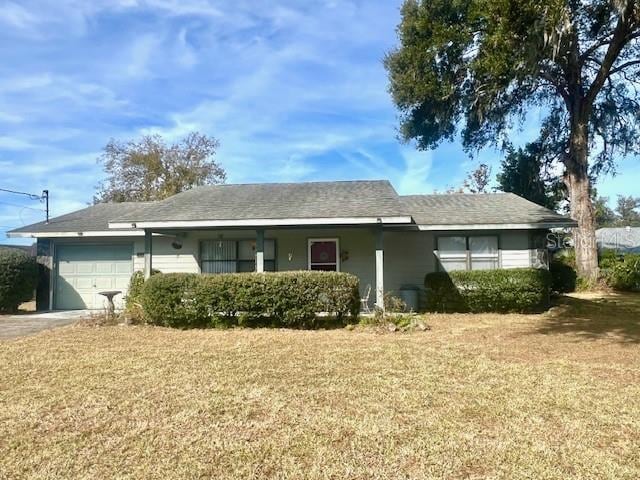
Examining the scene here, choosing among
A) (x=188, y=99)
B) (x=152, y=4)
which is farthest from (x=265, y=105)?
(x=152, y=4)

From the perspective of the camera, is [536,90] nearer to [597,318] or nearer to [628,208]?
[597,318]

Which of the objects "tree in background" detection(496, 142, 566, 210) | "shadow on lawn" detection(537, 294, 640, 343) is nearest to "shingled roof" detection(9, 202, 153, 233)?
"shadow on lawn" detection(537, 294, 640, 343)

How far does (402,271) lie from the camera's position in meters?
14.7

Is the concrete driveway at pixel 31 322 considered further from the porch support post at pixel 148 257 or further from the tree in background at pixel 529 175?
the tree in background at pixel 529 175

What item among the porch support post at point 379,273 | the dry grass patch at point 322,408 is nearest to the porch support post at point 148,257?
the dry grass patch at point 322,408

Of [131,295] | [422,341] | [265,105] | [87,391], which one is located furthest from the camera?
[265,105]

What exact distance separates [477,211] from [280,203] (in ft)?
21.1

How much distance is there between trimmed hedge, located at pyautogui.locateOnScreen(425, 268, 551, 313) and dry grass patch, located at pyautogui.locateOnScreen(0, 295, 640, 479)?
3.63 metres

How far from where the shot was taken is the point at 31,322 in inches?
478

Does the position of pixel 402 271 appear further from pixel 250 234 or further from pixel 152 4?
pixel 152 4

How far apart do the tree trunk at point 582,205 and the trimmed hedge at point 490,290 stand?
8.59m

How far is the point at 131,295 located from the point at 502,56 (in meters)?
11.2

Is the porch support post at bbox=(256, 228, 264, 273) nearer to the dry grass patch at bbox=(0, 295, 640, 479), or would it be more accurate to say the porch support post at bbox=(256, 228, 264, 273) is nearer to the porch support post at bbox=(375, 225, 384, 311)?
the porch support post at bbox=(375, 225, 384, 311)

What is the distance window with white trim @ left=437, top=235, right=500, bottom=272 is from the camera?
14.3 meters
